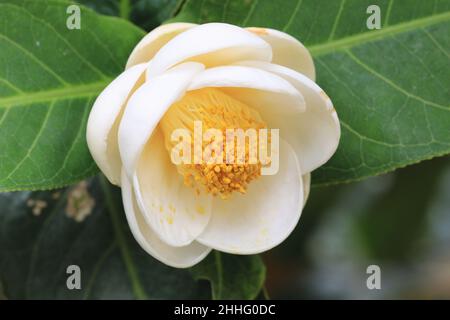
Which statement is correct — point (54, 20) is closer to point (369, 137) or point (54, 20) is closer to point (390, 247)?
point (369, 137)

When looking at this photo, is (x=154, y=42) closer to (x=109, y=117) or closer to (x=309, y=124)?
(x=109, y=117)

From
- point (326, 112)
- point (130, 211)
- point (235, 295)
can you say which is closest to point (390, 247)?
point (235, 295)

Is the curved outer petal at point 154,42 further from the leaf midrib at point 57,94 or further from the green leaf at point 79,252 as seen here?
the green leaf at point 79,252

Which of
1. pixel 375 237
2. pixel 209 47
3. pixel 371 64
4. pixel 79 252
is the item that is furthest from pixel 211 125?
pixel 375 237

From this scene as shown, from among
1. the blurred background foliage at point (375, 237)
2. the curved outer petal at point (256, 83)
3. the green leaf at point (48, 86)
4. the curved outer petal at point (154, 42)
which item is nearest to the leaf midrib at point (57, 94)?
the green leaf at point (48, 86)

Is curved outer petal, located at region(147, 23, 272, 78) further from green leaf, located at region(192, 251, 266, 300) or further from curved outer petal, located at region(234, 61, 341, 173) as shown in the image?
green leaf, located at region(192, 251, 266, 300)

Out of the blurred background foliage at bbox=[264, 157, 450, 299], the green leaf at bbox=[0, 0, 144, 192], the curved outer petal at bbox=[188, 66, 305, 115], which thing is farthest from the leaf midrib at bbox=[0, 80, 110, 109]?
the blurred background foliage at bbox=[264, 157, 450, 299]

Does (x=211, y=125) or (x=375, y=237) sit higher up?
(x=375, y=237)
